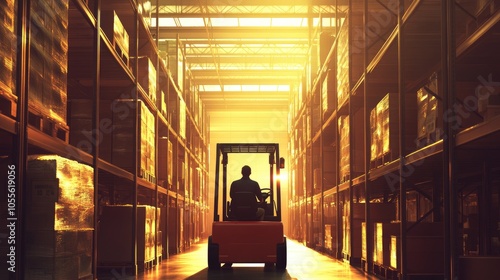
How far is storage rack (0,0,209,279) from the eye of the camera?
544cm

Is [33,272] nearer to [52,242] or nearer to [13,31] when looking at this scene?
[52,242]

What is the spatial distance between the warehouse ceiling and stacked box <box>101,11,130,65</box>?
423cm

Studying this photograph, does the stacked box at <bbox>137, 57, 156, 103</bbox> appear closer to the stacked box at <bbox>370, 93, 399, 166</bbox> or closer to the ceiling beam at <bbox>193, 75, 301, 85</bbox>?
the stacked box at <bbox>370, 93, 399, 166</bbox>

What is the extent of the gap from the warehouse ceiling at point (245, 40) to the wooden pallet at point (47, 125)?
7645 millimetres

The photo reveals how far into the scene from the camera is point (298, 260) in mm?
13875

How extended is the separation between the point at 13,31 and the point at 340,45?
8.55m

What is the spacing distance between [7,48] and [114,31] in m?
4.41

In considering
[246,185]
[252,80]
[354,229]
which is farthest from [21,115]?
[252,80]

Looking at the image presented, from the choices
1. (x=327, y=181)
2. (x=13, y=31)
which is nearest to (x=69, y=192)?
(x=13, y=31)

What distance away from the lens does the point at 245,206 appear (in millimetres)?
10711

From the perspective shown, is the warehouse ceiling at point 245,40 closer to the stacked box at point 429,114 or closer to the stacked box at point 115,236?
the stacked box at point 115,236

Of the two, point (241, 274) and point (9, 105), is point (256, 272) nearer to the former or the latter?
point (241, 274)

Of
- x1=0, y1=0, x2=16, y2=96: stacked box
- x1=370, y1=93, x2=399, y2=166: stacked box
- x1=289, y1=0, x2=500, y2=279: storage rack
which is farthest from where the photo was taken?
x1=370, y1=93, x2=399, y2=166: stacked box

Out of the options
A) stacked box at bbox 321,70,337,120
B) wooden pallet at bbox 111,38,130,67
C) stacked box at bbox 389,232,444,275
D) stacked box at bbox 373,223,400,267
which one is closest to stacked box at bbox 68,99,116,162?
wooden pallet at bbox 111,38,130,67
